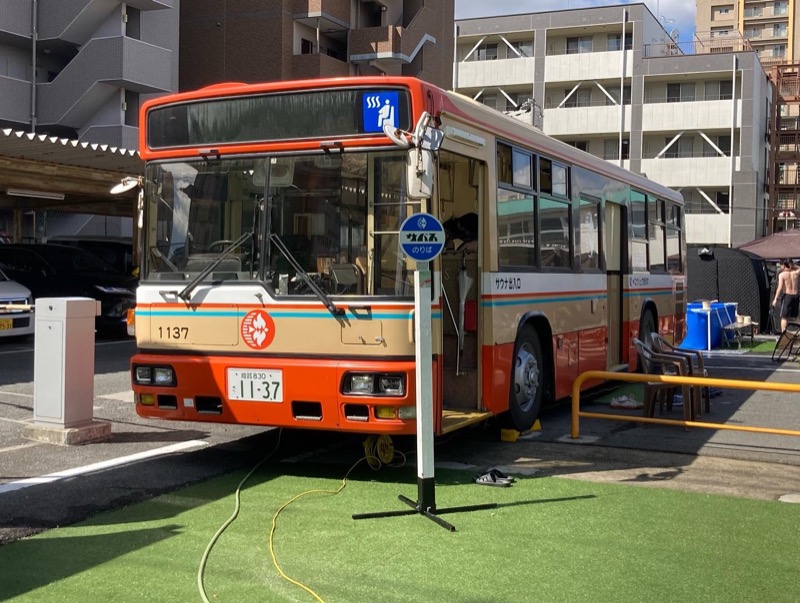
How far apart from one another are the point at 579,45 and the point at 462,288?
49979 mm

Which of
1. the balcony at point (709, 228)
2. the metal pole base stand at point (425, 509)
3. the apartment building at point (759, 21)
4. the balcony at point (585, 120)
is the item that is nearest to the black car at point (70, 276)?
the metal pole base stand at point (425, 509)

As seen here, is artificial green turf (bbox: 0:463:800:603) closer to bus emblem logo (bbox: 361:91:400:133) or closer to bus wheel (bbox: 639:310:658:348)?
bus emblem logo (bbox: 361:91:400:133)

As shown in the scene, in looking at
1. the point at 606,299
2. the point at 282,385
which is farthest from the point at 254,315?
the point at 606,299

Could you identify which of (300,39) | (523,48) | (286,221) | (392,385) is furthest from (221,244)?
(523,48)

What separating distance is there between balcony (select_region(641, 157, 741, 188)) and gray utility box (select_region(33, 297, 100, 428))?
45938 mm

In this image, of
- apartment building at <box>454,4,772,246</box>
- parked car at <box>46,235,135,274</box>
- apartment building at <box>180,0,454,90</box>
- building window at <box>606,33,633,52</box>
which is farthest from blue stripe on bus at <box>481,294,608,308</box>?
building window at <box>606,33,633,52</box>

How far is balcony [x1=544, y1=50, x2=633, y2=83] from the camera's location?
52.5 meters

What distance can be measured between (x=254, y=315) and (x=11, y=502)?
2.16m

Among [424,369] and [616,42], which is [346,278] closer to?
[424,369]

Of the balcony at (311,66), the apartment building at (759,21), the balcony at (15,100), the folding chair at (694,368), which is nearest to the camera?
the folding chair at (694,368)

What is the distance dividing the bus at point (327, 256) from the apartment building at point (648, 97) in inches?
1716

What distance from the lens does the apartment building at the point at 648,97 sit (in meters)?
50.3

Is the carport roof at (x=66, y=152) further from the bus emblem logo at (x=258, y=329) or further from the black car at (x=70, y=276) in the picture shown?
the bus emblem logo at (x=258, y=329)

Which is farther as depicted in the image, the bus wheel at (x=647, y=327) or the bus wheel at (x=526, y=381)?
the bus wheel at (x=647, y=327)
